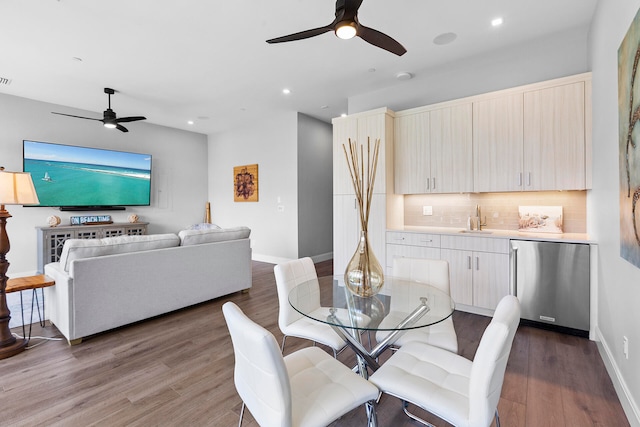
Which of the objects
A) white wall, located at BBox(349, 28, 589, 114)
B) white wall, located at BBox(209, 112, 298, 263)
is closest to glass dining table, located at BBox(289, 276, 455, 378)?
white wall, located at BBox(349, 28, 589, 114)

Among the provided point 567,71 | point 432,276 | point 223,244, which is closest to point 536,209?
point 567,71

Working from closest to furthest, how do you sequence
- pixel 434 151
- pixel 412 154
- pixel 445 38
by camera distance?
pixel 445 38 < pixel 434 151 < pixel 412 154

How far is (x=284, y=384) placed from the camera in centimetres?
107

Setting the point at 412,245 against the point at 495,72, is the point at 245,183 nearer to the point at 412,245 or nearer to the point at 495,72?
the point at 412,245

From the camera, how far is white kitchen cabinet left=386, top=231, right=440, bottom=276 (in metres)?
3.57

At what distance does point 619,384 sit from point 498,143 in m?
2.37

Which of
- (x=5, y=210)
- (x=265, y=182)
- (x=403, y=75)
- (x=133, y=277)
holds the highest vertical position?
(x=403, y=75)

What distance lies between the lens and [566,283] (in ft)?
9.29

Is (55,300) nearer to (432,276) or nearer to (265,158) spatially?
(432,276)

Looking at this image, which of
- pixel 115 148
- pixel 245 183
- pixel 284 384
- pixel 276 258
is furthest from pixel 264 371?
pixel 115 148

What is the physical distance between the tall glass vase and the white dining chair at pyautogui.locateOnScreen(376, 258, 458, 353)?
154mm

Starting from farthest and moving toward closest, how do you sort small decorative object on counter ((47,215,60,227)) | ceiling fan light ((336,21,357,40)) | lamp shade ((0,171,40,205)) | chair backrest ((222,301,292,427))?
small decorative object on counter ((47,215,60,227))
lamp shade ((0,171,40,205))
ceiling fan light ((336,21,357,40))
chair backrest ((222,301,292,427))

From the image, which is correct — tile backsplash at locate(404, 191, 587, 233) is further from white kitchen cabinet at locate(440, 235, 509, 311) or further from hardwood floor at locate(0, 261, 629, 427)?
hardwood floor at locate(0, 261, 629, 427)

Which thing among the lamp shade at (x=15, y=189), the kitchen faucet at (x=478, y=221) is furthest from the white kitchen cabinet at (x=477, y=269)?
the lamp shade at (x=15, y=189)
